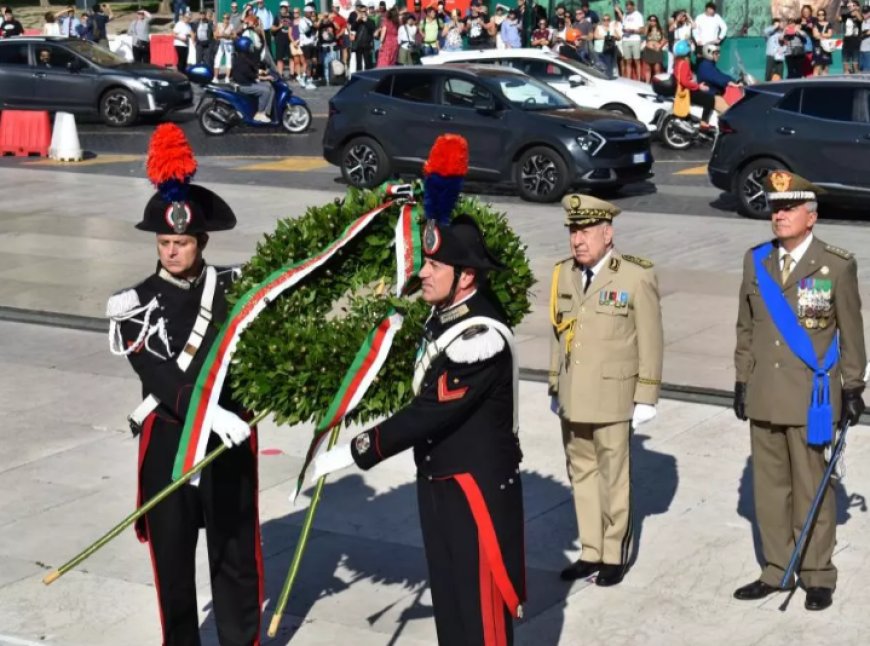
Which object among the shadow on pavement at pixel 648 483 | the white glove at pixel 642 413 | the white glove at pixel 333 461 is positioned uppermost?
the white glove at pixel 333 461

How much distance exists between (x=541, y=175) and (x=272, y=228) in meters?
3.92

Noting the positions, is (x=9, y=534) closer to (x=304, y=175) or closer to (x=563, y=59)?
(x=304, y=175)

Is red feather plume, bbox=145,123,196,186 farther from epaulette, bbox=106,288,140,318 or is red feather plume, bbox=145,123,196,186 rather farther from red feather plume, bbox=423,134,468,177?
red feather plume, bbox=423,134,468,177

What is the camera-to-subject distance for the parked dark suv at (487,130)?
64.6 feet

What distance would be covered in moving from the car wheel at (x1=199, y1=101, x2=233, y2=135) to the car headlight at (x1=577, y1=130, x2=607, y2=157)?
28.9 ft

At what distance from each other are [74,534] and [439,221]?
3.30 m

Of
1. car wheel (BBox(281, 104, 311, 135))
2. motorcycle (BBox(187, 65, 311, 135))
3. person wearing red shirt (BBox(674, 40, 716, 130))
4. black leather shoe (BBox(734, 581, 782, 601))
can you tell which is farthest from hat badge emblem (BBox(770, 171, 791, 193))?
car wheel (BBox(281, 104, 311, 135))

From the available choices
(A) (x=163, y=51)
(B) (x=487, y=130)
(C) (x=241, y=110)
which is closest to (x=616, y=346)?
(B) (x=487, y=130)

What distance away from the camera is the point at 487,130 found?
2023 cm

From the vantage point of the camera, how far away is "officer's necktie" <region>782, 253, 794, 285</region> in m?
7.07

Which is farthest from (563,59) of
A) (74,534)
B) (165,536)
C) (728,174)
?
(165,536)

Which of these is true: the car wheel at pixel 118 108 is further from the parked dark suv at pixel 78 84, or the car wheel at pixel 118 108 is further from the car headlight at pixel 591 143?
the car headlight at pixel 591 143

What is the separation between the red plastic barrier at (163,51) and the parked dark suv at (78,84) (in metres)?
9.66

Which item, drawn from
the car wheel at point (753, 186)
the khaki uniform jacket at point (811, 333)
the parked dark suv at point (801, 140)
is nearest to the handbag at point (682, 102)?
the parked dark suv at point (801, 140)
